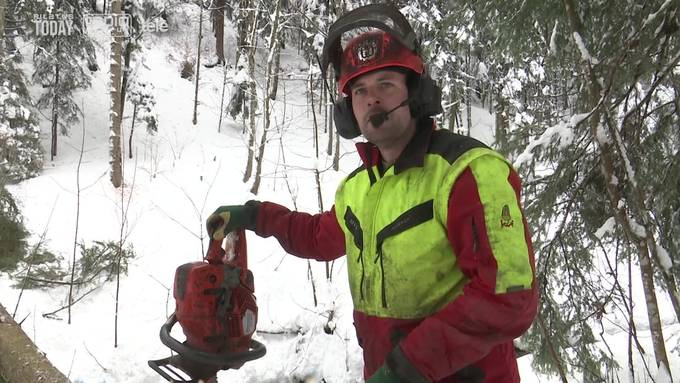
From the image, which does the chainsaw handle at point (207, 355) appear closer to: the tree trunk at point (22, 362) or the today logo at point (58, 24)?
the tree trunk at point (22, 362)

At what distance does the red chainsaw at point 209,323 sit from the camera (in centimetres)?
176

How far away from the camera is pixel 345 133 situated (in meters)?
1.98

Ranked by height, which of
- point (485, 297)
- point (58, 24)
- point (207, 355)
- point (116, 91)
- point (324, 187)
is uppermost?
point (58, 24)

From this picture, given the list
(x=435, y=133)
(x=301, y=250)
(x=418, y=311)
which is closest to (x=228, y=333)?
(x=301, y=250)

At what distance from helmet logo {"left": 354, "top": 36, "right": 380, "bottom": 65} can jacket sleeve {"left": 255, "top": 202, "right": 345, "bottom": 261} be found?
0.75 m

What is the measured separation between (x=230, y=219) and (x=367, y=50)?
3.11ft

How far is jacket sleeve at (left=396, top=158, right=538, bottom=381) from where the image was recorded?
49.8 inches

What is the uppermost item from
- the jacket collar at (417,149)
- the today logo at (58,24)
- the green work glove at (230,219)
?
the today logo at (58,24)

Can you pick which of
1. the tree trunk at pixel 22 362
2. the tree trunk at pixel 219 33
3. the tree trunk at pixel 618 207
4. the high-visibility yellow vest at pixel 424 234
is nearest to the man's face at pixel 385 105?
the high-visibility yellow vest at pixel 424 234

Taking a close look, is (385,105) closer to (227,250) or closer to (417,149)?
(417,149)

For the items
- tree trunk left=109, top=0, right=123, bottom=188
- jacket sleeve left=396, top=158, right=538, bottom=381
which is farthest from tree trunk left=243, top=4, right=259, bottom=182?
jacket sleeve left=396, top=158, right=538, bottom=381

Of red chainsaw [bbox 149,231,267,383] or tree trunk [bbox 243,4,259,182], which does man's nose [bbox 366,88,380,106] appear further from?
tree trunk [bbox 243,4,259,182]

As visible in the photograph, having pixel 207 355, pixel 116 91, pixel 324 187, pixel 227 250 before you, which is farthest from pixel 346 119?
pixel 324 187

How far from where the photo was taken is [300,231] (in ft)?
7.54
